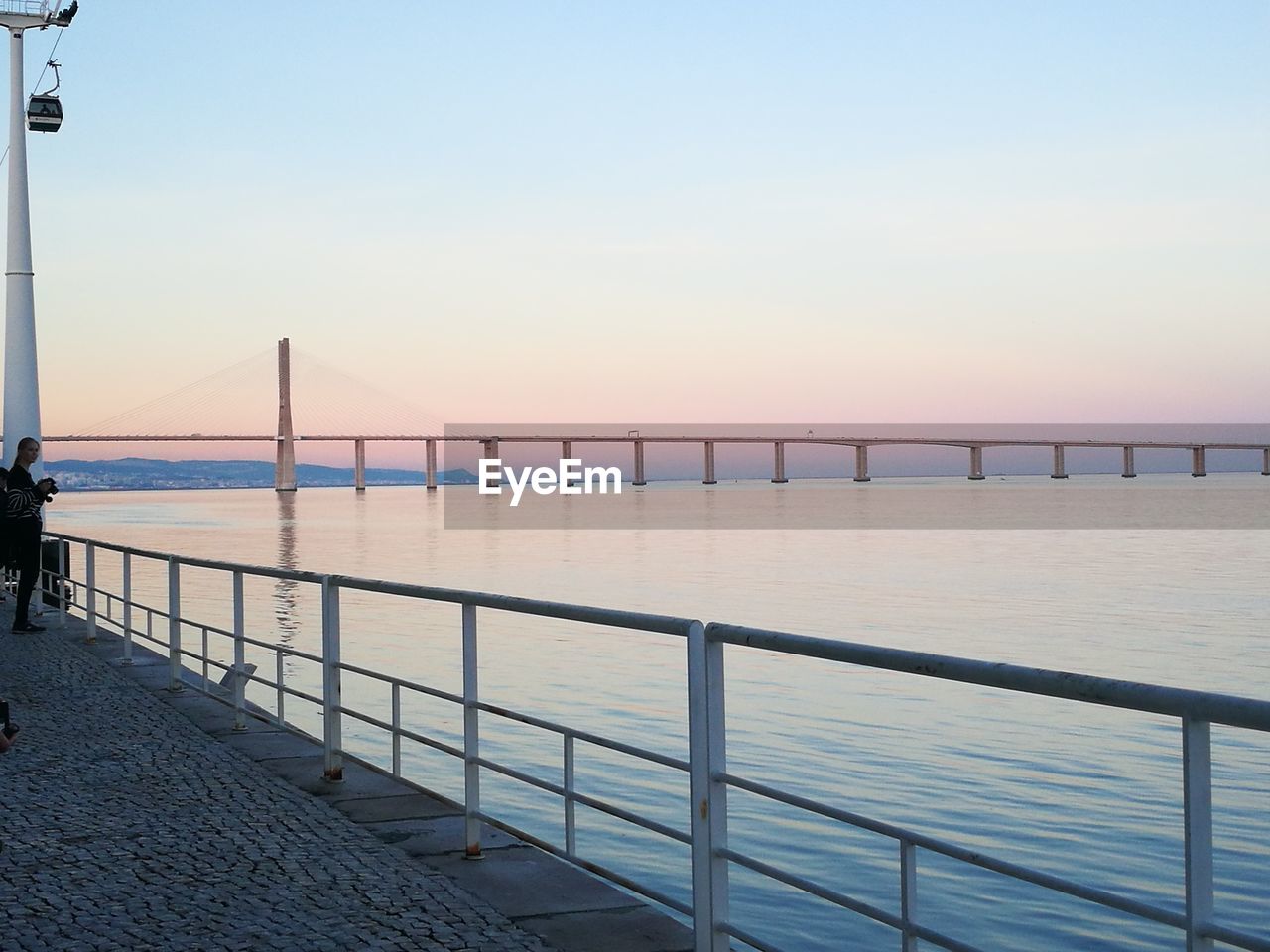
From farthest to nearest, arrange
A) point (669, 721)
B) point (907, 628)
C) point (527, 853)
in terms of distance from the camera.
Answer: point (907, 628) < point (669, 721) < point (527, 853)

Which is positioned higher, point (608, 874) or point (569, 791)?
point (569, 791)

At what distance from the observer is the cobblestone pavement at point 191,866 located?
14.4ft

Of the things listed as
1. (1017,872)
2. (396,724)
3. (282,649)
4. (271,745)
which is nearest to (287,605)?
(271,745)

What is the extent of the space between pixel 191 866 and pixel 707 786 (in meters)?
2.36

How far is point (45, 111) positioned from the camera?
61.1 ft

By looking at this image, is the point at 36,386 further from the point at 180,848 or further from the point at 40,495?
the point at 180,848

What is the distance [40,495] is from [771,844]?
853 centimetres

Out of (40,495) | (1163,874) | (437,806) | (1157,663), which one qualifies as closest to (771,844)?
(1163,874)

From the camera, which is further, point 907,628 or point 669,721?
point 907,628

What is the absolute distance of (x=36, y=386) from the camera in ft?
60.1

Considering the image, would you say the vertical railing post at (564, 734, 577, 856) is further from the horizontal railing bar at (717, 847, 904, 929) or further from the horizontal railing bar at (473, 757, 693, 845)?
the horizontal railing bar at (717, 847, 904, 929)

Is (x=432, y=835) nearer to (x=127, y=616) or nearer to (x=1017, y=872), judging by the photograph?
(x=1017, y=872)

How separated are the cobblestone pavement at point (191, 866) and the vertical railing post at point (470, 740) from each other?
273 millimetres

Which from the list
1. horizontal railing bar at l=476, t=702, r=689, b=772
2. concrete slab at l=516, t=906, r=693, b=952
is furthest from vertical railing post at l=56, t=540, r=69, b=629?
concrete slab at l=516, t=906, r=693, b=952
